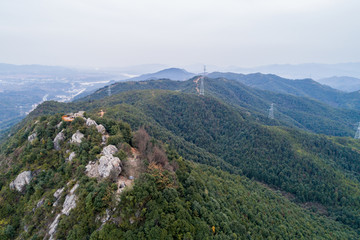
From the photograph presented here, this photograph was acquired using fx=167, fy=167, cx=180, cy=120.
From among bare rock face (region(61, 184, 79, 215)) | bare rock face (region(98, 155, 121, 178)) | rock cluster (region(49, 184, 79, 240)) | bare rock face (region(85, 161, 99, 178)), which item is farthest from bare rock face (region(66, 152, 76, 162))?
bare rock face (region(98, 155, 121, 178))

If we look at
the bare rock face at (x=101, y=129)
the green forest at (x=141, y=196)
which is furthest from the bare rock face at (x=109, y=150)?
the bare rock face at (x=101, y=129)

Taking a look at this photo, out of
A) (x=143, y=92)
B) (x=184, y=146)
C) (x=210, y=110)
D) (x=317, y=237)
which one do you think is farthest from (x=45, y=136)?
(x=143, y=92)

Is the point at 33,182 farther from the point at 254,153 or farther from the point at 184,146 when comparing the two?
the point at 254,153

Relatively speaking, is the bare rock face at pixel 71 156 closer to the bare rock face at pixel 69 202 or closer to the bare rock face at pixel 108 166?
the bare rock face at pixel 69 202

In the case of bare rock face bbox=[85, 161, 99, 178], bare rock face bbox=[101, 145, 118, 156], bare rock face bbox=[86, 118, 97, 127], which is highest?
bare rock face bbox=[86, 118, 97, 127]

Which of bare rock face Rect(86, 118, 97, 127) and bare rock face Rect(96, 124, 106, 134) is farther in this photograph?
bare rock face Rect(86, 118, 97, 127)

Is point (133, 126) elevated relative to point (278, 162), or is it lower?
elevated

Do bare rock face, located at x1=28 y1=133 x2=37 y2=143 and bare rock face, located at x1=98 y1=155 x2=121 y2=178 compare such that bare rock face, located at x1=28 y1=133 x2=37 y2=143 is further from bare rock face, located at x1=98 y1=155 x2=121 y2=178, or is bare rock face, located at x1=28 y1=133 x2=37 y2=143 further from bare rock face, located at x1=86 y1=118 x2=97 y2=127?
bare rock face, located at x1=98 y1=155 x2=121 y2=178
